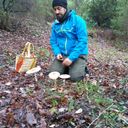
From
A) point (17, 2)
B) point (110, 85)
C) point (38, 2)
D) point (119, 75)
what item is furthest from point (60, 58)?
point (38, 2)

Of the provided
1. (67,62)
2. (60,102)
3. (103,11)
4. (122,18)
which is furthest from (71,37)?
(103,11)

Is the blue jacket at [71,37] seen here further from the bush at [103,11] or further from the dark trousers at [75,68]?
the bush at [103,11]

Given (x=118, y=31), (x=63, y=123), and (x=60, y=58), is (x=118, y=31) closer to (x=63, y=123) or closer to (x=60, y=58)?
(x=60, y=58)

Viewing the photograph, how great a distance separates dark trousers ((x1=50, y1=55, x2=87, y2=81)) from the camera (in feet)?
21.3

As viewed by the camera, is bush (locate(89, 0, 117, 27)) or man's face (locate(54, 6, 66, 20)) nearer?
man's face (locate(54, 6, 66, 20))

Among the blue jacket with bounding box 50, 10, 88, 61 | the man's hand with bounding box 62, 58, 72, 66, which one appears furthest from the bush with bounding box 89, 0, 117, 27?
the man's hand with bounding box 62, 58, 72, 66

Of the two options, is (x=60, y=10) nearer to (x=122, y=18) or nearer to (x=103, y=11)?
(x=122, y=18)

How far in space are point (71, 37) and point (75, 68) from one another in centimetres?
59

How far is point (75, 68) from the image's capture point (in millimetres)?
6617

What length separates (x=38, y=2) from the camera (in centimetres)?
1858

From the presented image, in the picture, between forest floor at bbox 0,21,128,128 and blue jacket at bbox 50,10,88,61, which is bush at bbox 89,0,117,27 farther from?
blue jacket at bbox 50,10,88,61

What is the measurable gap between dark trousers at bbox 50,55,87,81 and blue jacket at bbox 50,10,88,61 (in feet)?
0.48

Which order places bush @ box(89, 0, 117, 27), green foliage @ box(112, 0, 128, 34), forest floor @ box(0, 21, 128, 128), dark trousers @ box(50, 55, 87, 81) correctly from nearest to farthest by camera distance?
forest floor @ box(0, 21, 128, 128) < dark trousers @ box(50, 55, 87, 81) < green foliage @ box(112, 0, 128, 34) < bush @ box(89, 0, 117, 27)

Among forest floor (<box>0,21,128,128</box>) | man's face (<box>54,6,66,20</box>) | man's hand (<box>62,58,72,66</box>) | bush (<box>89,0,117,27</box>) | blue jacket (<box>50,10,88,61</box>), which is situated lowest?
bush (<box>89,0,117,27</box>)
